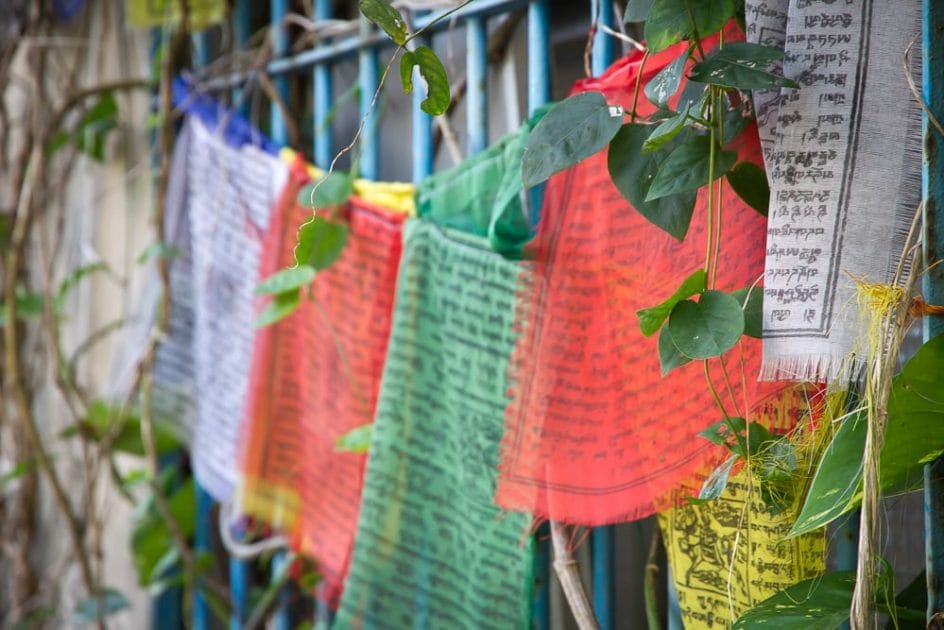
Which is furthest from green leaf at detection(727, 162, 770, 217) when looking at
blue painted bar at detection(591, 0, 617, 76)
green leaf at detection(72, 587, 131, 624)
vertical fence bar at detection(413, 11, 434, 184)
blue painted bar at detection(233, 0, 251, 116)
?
green leaf at detection(72, 587, 131, 624)

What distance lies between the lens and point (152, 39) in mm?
1598

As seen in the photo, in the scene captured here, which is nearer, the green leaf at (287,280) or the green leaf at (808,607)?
the green leaf at (808,607)

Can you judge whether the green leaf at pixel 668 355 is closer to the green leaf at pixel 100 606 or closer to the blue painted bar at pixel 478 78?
the blue painted bar at pixel 478 78

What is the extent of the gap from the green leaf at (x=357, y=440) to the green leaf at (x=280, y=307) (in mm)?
167

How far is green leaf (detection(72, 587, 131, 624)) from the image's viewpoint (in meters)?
1.50

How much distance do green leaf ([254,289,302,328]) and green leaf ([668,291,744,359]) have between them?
0.57 meters

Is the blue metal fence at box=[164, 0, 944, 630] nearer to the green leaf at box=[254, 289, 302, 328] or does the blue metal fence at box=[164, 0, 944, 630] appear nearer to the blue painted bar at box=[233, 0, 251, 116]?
the blue painted bar at box=[233, 0, 251, 116]

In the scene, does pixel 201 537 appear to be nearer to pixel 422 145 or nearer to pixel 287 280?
pixel 287 280

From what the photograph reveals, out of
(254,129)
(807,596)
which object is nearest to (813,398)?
(807,596)

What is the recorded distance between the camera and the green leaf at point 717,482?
2.13ft

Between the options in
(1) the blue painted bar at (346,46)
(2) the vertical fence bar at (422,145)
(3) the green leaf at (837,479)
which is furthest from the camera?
(2) the vertical fence bar at (422,145)

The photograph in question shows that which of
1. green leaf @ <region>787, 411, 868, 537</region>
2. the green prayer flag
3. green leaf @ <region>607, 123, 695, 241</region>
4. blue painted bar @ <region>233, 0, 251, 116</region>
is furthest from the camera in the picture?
blue painted bar @ <region>233, 0, 251, 116</region>

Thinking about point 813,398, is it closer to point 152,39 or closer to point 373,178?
point 373,178

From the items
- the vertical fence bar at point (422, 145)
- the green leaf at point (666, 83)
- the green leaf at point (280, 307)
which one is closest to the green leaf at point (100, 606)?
the green leaf at point (280, 307)
